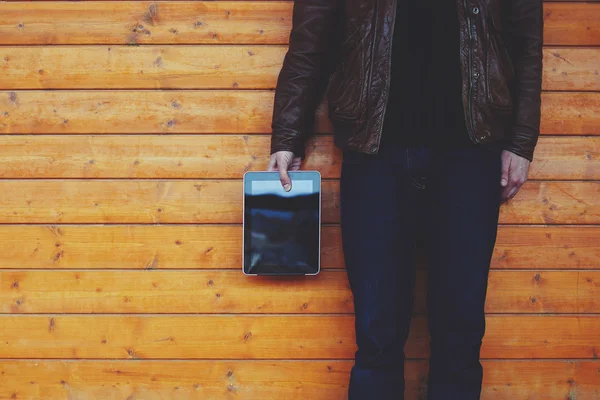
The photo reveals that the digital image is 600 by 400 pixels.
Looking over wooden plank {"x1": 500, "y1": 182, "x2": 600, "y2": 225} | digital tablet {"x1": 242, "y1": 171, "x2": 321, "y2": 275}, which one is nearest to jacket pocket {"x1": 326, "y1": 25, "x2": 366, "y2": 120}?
digital tablet {"x1": 242, "y1": 171, "x2": 321, "y2": 275}

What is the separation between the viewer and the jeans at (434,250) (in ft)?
4.58

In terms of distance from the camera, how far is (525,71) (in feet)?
4.84

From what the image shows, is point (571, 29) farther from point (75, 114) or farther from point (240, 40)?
point (75, 114)

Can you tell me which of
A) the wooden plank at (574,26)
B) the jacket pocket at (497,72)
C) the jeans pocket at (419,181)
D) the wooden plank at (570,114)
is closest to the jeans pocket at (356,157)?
the jeans pocket at (419,181)

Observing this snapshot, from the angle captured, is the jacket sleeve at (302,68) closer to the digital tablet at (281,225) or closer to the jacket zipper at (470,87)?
the digital tablet at (281,225)

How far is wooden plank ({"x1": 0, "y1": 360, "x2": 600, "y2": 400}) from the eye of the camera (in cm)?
174

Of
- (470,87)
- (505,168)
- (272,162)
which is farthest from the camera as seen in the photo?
(272,162)

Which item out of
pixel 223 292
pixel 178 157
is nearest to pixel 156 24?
pixel 178 157

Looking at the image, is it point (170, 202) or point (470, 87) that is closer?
point (470, 87)

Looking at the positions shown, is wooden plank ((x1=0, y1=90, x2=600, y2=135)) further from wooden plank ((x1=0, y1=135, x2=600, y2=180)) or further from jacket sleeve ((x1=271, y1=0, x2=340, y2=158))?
jacket sleeve ((x1=271, y1=0, x2=340, y2=158))

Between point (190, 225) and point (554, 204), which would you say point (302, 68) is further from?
point (554, 204)

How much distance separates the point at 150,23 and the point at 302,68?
22.2 inches

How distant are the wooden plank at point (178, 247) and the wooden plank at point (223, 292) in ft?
0.10

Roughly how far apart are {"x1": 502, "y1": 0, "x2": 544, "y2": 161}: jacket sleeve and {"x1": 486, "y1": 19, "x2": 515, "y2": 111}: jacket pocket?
4 centimetres
